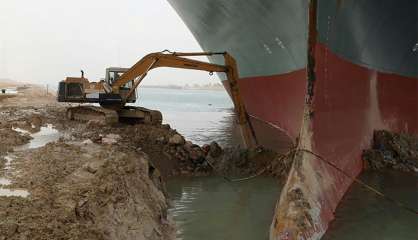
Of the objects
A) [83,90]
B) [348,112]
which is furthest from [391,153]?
[83,90]

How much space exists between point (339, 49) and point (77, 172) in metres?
5.82

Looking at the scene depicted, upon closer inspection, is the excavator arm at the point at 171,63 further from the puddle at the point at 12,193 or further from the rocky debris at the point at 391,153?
the puddle at the point at 12,193

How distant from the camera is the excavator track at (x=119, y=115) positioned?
1145cm

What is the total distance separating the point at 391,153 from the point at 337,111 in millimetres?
3234

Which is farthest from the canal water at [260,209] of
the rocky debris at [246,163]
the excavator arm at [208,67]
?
the excavator arm at [208,67]

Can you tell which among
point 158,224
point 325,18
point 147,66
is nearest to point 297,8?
point 325,18

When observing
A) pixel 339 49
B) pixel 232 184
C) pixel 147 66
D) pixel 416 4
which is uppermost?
pixel 416 4

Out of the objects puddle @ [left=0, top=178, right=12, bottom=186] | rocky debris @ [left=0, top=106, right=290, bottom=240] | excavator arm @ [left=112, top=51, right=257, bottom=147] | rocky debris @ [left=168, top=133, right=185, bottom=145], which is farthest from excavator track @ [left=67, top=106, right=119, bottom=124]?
puddle @ [left=0, top=178, right=12, bottom=186]

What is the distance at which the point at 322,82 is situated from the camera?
7.55 m

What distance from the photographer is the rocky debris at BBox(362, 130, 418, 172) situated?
9.73m

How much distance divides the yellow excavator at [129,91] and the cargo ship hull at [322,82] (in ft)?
6.06

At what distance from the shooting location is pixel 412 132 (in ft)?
38.1

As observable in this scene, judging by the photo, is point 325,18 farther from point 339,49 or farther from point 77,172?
point 77,172

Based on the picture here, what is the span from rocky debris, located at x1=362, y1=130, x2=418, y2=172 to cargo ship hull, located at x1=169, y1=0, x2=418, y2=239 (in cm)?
37
